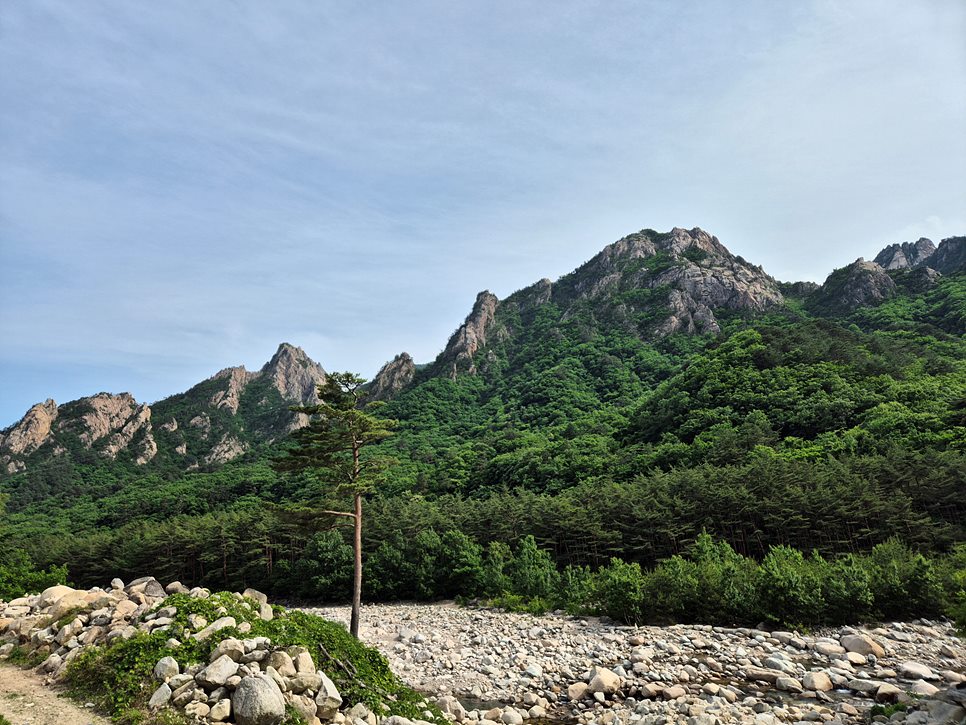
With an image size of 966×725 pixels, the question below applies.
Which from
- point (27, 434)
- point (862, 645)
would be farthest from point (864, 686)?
point (27, 434)

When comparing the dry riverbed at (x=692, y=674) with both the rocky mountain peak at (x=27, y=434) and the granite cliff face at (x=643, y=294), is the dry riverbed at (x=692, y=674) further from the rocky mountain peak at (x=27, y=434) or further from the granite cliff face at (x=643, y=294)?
the rocky mountain peak at (x=27, y=434)

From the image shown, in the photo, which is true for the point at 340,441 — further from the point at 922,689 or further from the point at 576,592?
the point at 922,689

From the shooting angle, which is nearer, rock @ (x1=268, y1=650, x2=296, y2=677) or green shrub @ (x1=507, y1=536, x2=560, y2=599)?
rock @ (x1=268, y1=650, x2=296, y2=677)

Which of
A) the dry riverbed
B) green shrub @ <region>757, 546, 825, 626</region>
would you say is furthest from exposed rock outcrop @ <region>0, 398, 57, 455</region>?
green shrub @ <region>757, 546, 825, 626</region>

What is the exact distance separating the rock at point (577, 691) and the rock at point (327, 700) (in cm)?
732

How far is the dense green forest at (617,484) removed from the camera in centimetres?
3409

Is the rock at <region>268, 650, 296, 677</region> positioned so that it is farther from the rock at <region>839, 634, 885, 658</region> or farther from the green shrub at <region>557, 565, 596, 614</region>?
the green shrub at <region>557, 565, 596, 614</region>

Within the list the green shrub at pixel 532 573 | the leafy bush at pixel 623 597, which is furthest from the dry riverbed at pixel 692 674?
the green shrub at pixel 532 573

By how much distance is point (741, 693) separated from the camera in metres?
13.2

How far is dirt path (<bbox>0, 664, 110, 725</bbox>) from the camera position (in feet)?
28.3

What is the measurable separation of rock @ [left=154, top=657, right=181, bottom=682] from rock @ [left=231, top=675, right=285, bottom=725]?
1.71m

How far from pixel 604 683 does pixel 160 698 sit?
11.2 m

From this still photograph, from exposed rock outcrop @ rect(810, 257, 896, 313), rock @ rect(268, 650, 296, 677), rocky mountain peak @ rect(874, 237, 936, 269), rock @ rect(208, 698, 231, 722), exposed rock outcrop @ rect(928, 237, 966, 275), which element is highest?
rocky mountain peak @ rect(874, 237, 936, 269)

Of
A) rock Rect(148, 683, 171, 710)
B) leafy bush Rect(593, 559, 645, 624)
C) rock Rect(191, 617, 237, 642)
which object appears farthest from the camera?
leafy bush Rect(593, 559, 645, 624)
